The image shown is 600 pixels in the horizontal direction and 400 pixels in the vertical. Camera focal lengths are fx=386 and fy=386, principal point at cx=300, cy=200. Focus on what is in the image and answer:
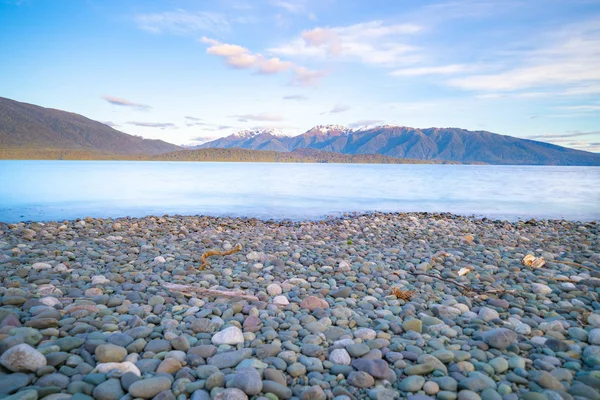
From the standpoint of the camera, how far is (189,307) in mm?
4871

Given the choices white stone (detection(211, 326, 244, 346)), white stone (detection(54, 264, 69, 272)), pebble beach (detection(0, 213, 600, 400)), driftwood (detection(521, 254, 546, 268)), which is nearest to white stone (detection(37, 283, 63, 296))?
pebble beach (detection(0, 213, 600, 400))

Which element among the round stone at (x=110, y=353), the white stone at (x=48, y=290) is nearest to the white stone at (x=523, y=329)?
the round stone at (x=110, y=353)

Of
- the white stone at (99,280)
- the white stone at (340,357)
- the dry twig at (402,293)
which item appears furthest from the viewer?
the white stone at (99,280)

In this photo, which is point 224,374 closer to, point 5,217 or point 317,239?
point 317,239

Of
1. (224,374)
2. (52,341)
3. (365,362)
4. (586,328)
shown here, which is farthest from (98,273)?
(586,328)

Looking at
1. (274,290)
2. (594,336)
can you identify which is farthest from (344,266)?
(594,336)

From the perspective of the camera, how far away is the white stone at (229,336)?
3904 millimetres

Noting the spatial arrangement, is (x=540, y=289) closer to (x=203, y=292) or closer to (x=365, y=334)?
(x=365, y=334)

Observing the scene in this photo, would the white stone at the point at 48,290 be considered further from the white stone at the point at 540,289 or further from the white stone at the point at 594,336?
the white stone at the point at 540,289

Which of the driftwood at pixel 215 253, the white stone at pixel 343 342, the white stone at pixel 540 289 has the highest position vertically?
the white stone at pixel 540 289

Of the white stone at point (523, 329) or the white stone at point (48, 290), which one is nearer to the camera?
the white stone at point (523, 329)

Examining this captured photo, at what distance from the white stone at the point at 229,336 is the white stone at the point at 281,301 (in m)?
1.10

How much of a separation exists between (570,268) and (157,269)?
24.5 ft

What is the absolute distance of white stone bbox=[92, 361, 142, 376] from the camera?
10.6 ft
